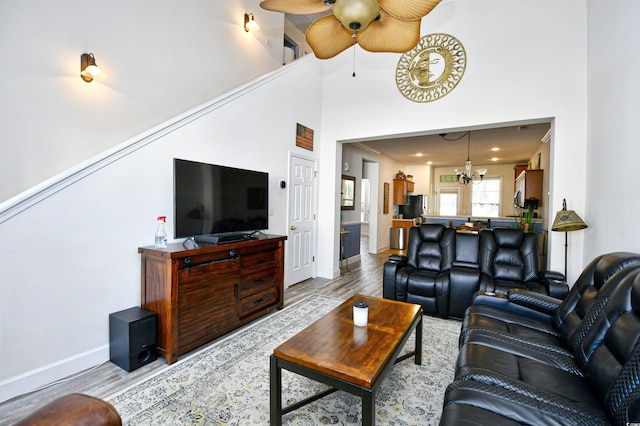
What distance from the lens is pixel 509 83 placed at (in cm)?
374

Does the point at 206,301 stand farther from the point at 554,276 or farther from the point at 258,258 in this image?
the point at 554,276

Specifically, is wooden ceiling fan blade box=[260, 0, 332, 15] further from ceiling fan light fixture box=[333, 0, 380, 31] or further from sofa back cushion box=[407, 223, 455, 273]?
sofa back cushion box=[407, 223, 455, 273]

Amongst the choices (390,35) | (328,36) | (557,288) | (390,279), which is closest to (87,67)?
(328,36)

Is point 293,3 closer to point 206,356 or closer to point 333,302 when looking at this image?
point 206,356

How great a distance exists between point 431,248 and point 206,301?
277cm

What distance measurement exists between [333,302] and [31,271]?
2957 mm

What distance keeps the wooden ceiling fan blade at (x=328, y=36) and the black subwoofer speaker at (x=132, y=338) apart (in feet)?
8.52

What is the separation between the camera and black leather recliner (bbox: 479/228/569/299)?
9.98 feet

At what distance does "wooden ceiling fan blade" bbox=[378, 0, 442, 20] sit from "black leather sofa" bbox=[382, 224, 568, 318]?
102 inches

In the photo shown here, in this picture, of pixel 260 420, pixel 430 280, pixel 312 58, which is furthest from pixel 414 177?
pixel 260 420

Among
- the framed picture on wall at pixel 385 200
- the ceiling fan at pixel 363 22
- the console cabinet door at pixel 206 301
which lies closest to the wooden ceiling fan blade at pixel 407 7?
the ceiling fan at pixel 363 22

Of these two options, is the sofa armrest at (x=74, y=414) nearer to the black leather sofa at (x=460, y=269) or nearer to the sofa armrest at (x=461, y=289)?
the black leather sofa at (x=460, y=269)

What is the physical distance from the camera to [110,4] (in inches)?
123

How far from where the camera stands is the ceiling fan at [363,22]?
1771mm
